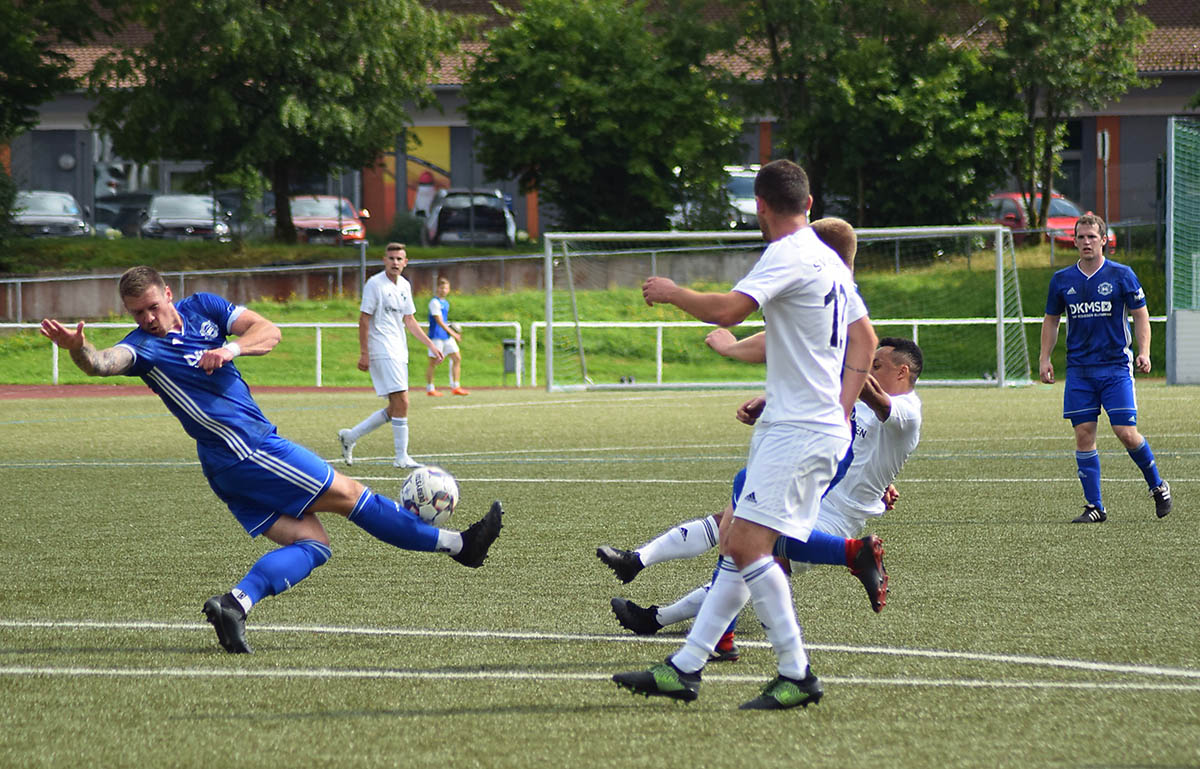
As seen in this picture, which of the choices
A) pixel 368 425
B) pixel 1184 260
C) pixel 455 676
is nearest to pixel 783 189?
pixel 455 676

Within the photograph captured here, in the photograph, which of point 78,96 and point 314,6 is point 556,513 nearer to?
point 314,6

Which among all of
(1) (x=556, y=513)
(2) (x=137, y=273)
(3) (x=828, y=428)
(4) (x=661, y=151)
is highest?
(4) (x=661, y=151)

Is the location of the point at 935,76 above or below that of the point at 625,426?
above

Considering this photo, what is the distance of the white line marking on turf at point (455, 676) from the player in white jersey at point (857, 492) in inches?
20.1

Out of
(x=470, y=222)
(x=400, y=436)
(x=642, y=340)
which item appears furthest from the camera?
(x=470, y=222)

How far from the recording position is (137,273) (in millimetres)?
5641

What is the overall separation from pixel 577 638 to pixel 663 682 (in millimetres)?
1130

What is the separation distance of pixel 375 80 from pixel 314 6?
7.22 ft

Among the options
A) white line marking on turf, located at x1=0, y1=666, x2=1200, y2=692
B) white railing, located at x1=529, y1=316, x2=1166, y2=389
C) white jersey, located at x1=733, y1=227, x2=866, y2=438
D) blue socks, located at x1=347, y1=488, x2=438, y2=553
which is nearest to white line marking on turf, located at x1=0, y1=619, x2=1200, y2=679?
white line marking on turf, located at x1=0, y1=666, x2=1200, y2=692

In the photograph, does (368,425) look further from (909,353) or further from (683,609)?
(909,353)

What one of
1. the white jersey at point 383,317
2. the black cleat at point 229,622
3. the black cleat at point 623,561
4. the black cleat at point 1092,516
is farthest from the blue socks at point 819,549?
the white jersey at point 383,317

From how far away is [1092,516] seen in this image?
342 inches

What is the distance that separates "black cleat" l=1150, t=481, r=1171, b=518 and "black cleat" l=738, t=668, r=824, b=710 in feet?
16.7

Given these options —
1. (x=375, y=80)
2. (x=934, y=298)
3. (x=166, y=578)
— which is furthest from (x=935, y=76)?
(x=166, y=578)
